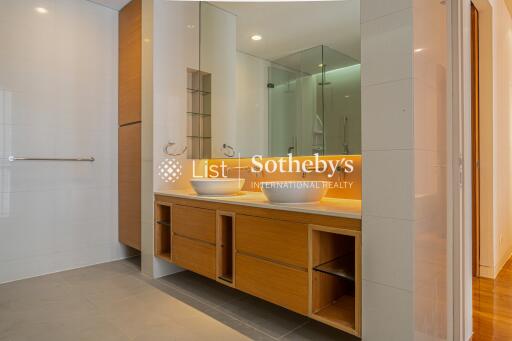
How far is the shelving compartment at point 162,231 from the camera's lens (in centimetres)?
293

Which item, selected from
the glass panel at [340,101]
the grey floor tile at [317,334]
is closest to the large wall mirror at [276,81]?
the glass panel at [340,101]

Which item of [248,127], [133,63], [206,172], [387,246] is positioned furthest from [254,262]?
[133,63]

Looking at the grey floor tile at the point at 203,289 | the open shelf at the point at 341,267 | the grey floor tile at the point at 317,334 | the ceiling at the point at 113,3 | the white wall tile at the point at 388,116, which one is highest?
the ceiling at the point at 113,3

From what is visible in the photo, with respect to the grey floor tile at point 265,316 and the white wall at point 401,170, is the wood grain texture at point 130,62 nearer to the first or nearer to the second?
the grey floor tile at point 265,316

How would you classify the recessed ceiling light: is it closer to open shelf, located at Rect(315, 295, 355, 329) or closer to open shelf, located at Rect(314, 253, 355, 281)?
open shelf, located at Rect(314, 253, 355, 281)

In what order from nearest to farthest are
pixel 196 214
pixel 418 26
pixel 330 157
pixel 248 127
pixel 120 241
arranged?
1. pixel 418 26
2. pixel 330 157
3. pixel 196 214
4. pixel 248 127
5. pixel 120 241

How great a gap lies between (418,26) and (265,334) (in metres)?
1.81

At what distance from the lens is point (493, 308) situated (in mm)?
2270

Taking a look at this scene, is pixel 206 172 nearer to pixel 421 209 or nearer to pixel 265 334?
pixel 265 334

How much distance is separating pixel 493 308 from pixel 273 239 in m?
1.65

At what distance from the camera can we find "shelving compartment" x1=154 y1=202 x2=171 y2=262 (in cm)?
293

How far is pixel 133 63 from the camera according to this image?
3.20 meters

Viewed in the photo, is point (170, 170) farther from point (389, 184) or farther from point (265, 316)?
point (389, 184)

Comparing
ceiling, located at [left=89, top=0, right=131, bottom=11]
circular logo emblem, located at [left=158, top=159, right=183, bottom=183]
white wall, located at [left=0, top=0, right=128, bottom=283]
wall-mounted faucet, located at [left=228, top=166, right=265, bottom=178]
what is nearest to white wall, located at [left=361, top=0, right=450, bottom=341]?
wall-mounted faucet, located at [left=228, top=166, right=265, bottom=178]
